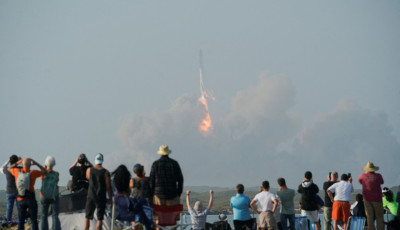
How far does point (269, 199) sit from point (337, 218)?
281 cm

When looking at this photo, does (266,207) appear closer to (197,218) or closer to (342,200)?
(197,218)

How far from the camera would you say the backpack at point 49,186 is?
1474cm

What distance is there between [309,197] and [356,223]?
5.50 ft

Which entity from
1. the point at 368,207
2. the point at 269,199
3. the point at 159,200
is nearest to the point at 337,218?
the point at 368,207

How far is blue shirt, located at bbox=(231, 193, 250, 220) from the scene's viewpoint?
1645 cm

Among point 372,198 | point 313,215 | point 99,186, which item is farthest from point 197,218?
point 372,198

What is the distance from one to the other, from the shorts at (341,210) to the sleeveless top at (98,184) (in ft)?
25.1

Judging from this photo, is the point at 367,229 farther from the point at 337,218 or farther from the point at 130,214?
the point at 130,214

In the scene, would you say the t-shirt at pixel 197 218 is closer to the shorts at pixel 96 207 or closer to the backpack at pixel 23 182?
the shorts at pixel 96 207

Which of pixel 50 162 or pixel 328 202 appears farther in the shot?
pixel 328 202

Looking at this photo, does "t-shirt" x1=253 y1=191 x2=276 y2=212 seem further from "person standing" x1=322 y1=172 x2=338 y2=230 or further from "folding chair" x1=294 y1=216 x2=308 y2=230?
"person standing" x1=322 y1=172 x2=338 y2=230

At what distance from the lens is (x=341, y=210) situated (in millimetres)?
17984

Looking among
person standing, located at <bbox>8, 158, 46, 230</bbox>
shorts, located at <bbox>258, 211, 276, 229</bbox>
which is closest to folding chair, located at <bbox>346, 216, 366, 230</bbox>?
shorts, located at <bbox>258, 211, 276, 229</bbox>

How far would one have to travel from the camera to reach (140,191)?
1459 cm
